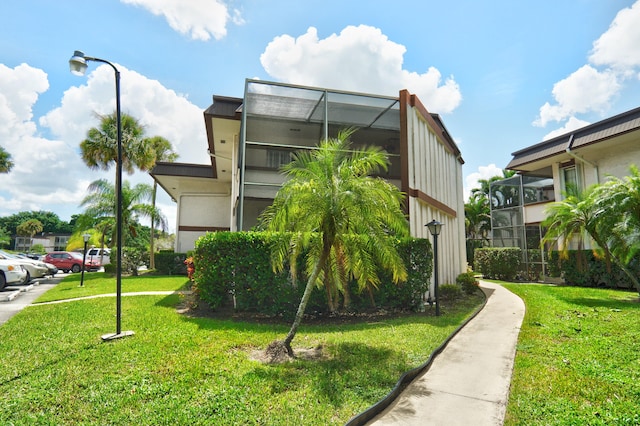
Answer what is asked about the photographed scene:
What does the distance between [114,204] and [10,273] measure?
771 cm

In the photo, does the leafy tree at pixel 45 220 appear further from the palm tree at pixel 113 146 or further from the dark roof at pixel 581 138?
the dark roof at pixel 581 138

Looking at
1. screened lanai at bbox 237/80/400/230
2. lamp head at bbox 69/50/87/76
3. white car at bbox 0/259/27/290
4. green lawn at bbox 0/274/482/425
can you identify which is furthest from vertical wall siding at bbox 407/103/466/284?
white car at bbox 0/259/27/290

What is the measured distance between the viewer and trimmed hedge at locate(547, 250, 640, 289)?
13127mm

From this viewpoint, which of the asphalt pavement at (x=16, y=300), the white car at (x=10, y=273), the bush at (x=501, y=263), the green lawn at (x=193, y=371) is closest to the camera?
the green lawn at (x=193, y=371)

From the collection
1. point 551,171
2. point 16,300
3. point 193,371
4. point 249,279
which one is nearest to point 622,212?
point 551,171

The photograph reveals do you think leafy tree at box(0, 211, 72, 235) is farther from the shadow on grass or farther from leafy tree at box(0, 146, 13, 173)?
the shadow on grass

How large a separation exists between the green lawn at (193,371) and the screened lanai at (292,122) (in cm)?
461

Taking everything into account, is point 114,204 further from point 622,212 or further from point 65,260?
point 622,212

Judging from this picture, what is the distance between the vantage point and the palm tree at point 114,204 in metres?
20.7

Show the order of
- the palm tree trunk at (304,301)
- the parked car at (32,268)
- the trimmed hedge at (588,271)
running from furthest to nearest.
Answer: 1. the parked car at (32,268)
2. the trimmed hedge at (588,271)
3. the palm tree trunk at (304,301)

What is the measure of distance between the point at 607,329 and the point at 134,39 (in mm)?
11425

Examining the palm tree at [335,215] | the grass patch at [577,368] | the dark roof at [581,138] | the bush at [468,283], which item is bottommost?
the grass patch at [577,368]

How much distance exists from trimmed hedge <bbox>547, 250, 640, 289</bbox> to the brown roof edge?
6.58 m

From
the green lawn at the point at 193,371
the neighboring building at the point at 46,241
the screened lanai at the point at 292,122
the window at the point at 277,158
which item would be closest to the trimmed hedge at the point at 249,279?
the green lawn at the point at 193,371
